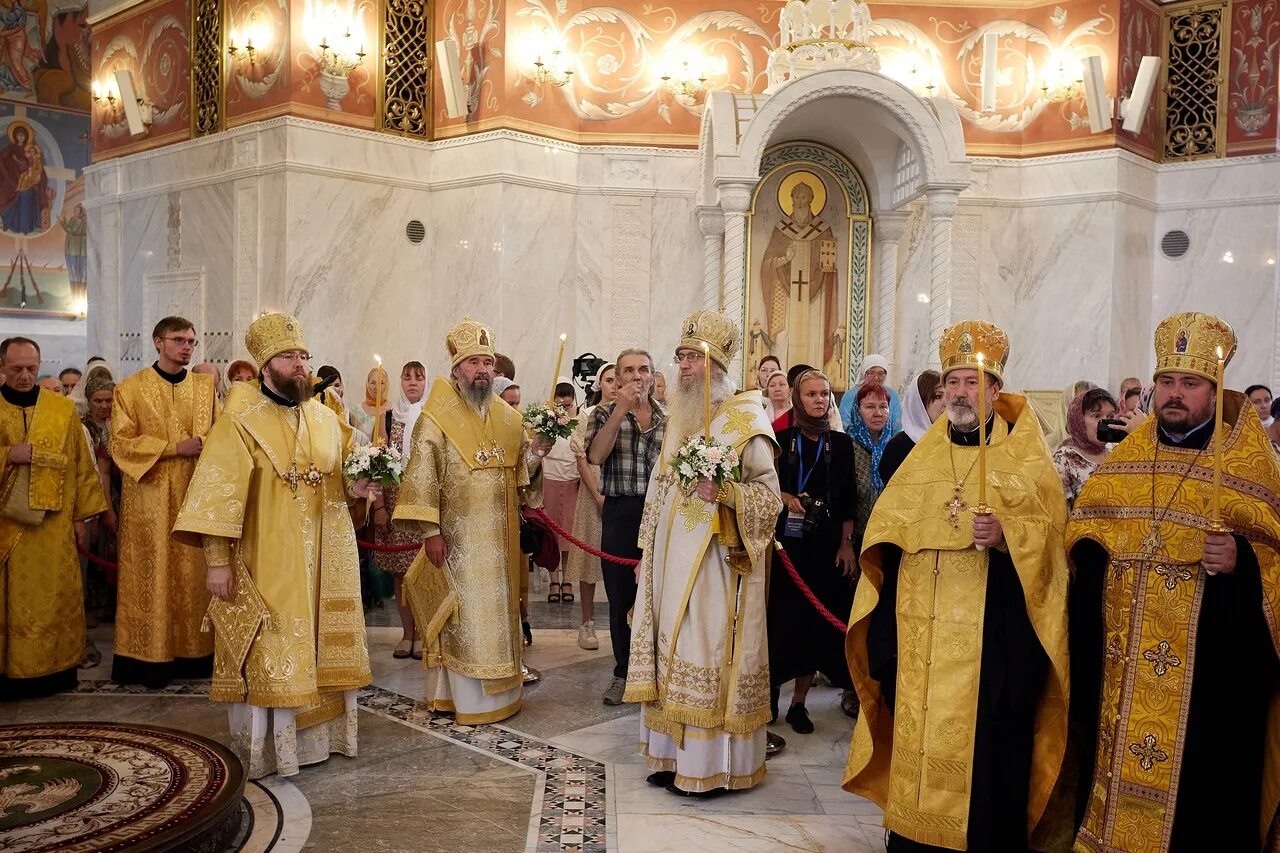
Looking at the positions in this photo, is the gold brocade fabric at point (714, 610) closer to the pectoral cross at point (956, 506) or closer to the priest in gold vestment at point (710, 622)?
the priest in gold vestment at point (710, 622)

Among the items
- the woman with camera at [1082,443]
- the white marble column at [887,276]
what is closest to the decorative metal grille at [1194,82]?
the white marble column at [887,276]

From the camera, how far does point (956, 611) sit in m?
3.63

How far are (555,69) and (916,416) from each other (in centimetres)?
651

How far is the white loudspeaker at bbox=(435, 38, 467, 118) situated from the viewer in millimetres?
10758

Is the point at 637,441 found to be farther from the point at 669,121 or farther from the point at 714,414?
the point at 669,121

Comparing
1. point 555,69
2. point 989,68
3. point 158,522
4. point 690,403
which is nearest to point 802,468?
point 690,403

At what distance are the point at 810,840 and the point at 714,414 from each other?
1715mm

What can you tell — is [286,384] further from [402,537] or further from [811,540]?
[811,540]

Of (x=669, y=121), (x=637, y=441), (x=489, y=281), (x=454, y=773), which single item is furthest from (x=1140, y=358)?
(x=454, y=773)

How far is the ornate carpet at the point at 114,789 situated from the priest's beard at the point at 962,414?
2.87 m

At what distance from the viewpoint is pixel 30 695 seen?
18.6 feet

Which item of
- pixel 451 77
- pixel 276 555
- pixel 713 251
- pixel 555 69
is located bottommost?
pixel 276 555

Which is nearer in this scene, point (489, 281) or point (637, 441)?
point (637, 441)

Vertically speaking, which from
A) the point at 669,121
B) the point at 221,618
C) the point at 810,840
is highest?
the point at 669,121
